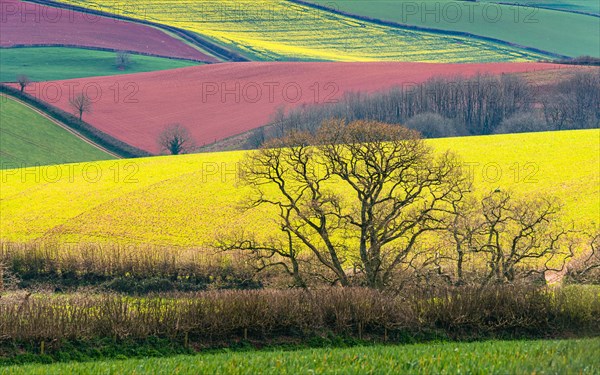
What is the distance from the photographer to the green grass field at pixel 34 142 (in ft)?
333

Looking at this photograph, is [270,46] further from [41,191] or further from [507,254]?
[507,254]

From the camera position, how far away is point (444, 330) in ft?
115

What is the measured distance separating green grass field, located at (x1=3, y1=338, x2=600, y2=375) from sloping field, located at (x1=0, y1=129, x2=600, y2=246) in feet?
109

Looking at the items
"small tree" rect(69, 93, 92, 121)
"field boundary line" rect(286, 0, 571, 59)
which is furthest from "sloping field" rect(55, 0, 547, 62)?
"small tree" rect(69, 93, 92, 121)

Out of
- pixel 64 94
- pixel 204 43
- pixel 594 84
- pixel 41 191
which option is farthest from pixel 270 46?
pixel 41 191

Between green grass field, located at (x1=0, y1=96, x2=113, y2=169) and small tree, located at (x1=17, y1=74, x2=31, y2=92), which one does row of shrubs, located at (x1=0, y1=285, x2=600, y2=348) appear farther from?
small tree, located at (x1=17, y1=74, x2=31, y2=92)

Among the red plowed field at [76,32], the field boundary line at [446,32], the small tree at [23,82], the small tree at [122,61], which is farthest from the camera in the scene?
the field boundary line at [446,32]

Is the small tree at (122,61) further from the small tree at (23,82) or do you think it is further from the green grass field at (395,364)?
the green grass field at (395,364)

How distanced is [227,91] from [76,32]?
171 feet

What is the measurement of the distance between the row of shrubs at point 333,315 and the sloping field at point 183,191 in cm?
2079

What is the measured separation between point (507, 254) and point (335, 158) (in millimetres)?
9988

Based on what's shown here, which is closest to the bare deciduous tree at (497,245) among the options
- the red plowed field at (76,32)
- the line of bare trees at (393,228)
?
the line of bare trees at (393,228)

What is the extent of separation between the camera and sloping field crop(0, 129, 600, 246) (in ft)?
205

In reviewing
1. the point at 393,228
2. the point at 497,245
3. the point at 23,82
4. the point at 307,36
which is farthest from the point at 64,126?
the point at 497,245
